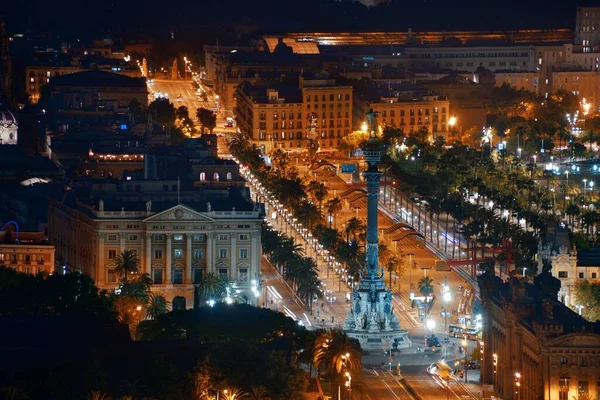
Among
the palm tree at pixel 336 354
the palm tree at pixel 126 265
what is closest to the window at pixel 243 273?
the palm tree at pixel 126 265

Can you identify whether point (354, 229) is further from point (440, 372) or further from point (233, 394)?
point (233, 394)

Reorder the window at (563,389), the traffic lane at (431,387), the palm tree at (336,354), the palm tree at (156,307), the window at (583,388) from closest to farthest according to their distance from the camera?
the window at (583,388) → the window at (563,389) → the traffic lane at (431,387) → the palm tree at (336,354) → the palm tree at (156,307)

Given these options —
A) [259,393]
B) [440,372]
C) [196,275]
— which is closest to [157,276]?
[196,275]

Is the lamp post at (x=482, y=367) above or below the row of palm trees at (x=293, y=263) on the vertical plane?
below

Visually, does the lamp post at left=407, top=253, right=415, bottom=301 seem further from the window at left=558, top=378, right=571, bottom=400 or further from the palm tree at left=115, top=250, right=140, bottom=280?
the window at left=558, top=378, right=571, bottom=400

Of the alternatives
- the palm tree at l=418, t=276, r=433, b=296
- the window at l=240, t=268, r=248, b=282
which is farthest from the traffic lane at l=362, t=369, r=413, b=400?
the window at l=240, t=268, r=248, b=282

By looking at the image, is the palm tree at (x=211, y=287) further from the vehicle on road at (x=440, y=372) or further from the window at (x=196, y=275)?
the vehicle on road at (x=440, y=372)
